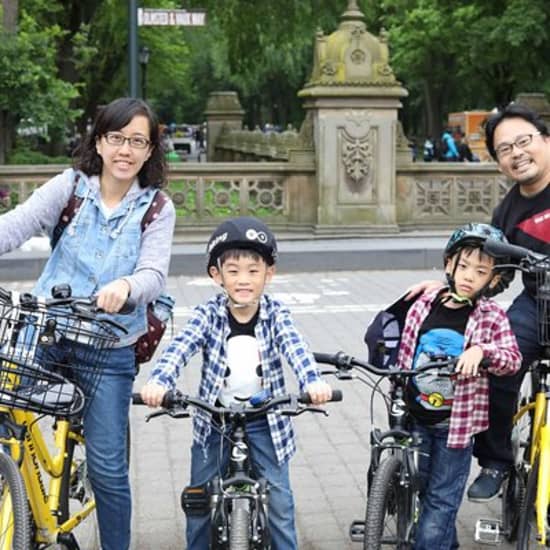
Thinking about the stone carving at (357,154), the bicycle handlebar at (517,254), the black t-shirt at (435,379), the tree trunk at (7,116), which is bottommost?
the black t-shirt at (435,379)

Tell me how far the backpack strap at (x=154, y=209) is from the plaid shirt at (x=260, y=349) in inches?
14.0

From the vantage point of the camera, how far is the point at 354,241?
15.9 metres

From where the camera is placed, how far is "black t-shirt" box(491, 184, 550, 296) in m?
4.57

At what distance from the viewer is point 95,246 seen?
12.9ft

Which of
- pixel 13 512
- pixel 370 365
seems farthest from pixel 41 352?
pixel 370 365

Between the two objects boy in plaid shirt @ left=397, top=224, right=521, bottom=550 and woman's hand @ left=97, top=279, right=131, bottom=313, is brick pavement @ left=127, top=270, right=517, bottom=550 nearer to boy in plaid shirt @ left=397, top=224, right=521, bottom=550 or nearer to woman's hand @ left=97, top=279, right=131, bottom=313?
boy in plaid shirt @ left=397, top=224, right=521, bottom=550

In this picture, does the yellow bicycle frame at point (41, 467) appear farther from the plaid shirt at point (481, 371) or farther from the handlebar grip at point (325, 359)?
the plaid shirt at point (481, 371)

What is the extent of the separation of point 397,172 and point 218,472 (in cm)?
1271

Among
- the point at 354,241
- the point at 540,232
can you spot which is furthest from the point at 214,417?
the point at 354,241

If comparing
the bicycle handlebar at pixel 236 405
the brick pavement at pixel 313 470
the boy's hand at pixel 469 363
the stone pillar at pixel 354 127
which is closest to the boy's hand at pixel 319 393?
the bicycle handlebar at pixel 236 405

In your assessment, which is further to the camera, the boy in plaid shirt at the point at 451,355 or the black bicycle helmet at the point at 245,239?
the boy in plaid shirt at the point at 451,355

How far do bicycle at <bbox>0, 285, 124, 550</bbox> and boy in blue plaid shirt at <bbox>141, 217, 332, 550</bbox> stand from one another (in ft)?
1.08

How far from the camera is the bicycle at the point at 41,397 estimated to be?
3.48 metres

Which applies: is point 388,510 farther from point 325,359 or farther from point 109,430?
point 109,430
